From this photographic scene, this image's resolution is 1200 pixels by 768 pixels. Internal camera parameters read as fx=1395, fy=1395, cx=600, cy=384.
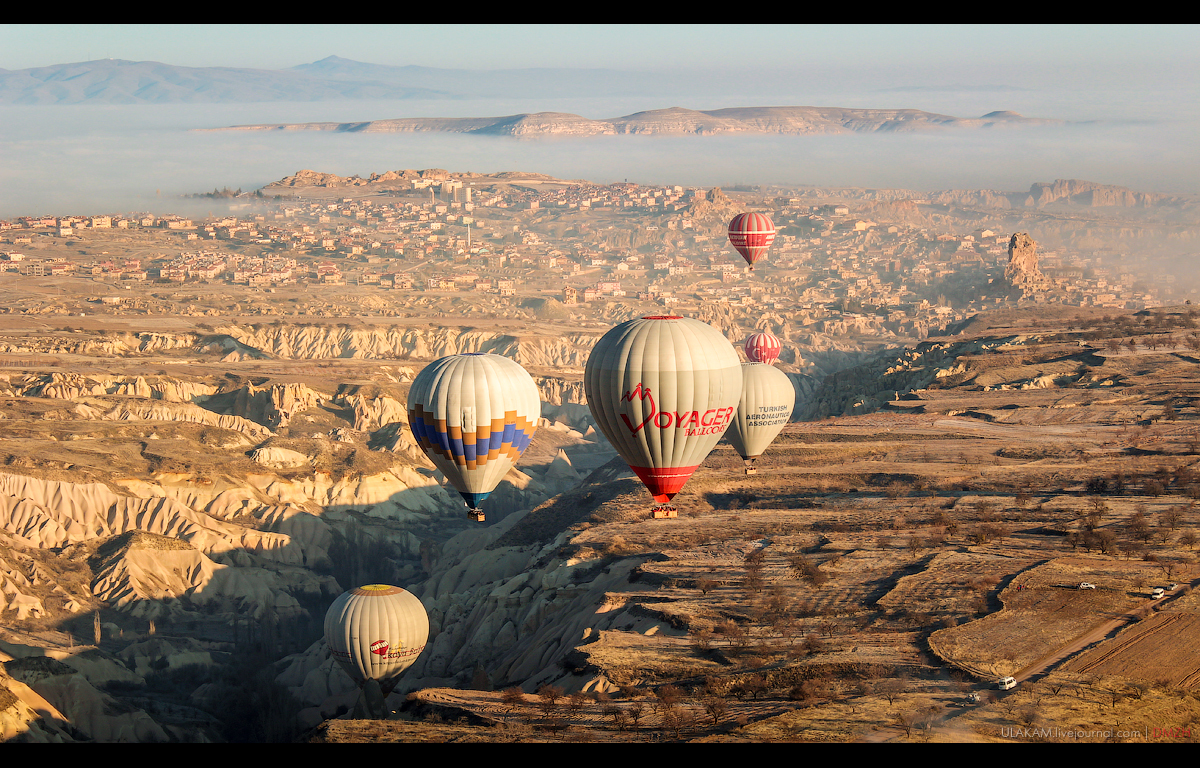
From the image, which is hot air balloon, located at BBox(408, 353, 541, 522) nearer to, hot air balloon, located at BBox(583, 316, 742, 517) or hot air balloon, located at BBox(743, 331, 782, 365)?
hot air balloon, located at BBox(583, 316, 742, 517)

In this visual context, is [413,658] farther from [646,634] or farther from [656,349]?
[656,349]

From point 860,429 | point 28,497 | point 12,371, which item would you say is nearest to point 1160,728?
point 860,429

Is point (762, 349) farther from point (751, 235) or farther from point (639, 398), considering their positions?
point (639, 398)

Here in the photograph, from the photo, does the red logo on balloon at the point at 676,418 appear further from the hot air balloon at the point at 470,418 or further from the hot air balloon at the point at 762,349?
the hot air balloon at the point at 762,349

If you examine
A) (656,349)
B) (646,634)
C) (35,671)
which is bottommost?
(35,671)

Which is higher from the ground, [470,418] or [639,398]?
[639,398]

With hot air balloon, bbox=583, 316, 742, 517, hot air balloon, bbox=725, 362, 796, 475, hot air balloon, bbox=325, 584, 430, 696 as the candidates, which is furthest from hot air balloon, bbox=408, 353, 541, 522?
hot air balloon, bbox=725, 362, 796, 475

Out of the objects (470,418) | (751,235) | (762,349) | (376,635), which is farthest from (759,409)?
(751,235)
